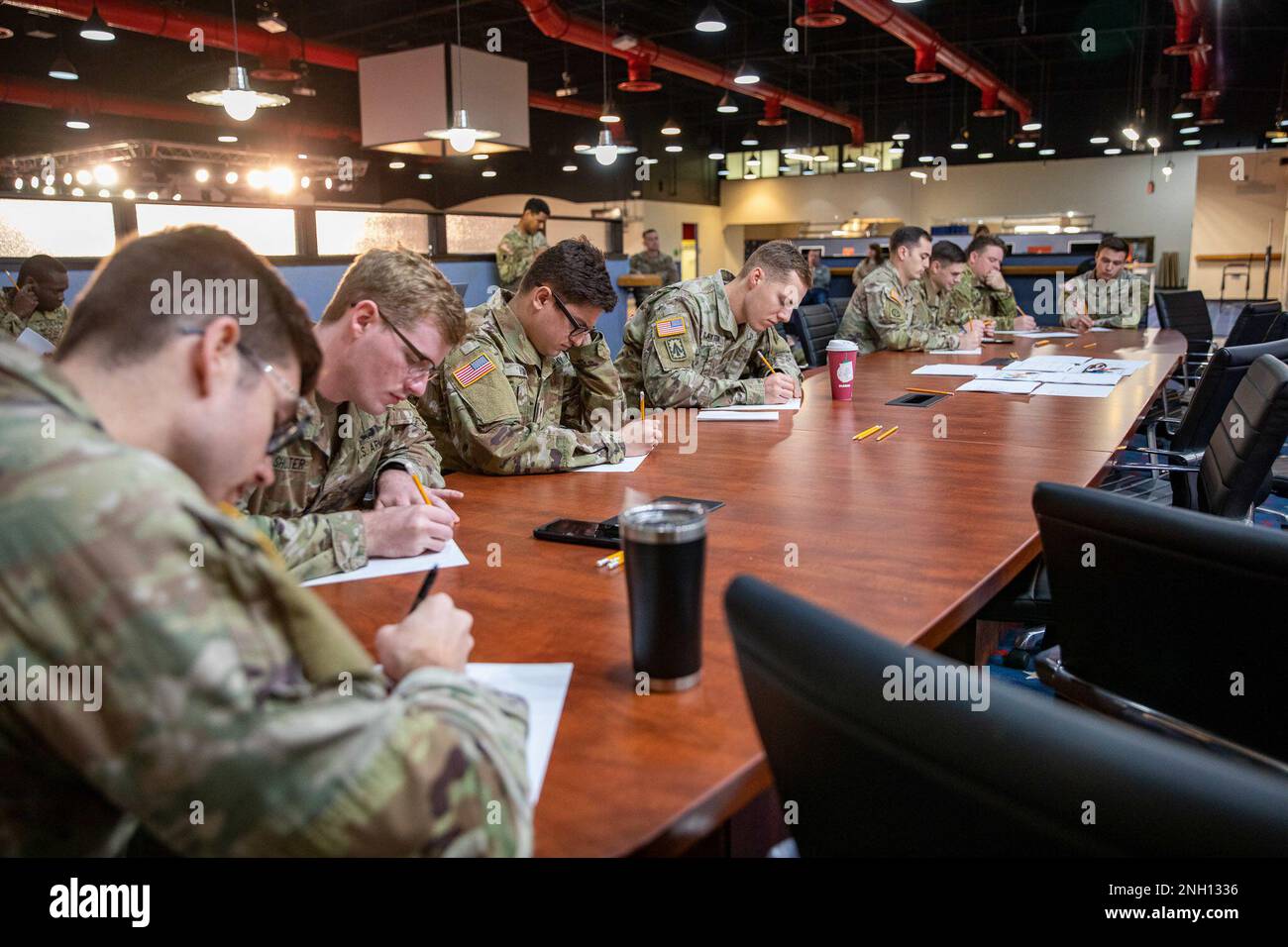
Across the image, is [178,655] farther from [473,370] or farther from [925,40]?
[925,40]

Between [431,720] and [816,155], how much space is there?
17.8 meters

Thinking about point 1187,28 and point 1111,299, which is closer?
point 1111,299

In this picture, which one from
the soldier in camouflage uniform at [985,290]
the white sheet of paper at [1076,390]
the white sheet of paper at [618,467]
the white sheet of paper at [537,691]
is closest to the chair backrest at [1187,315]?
the soldier in camouflage uniform at [985,290]

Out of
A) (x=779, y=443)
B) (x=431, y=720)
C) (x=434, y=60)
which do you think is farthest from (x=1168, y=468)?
(x=434, y=60)

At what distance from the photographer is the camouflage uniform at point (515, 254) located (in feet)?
25.3

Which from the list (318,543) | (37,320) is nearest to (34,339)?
(37,320)

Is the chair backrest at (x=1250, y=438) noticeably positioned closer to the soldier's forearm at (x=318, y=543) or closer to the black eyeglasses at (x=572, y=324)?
the black eyeglasses at (x=572, y=324)

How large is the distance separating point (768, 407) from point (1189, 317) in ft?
15.6

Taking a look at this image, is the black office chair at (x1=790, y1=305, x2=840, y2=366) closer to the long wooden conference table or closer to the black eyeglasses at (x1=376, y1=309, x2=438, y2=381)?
the long wooden conference table

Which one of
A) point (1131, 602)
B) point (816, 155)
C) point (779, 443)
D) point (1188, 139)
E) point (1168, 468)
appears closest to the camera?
point (1131, 602)

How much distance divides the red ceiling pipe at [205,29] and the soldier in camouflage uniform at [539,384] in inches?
278

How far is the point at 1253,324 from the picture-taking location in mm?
4938

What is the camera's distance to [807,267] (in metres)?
3.46
